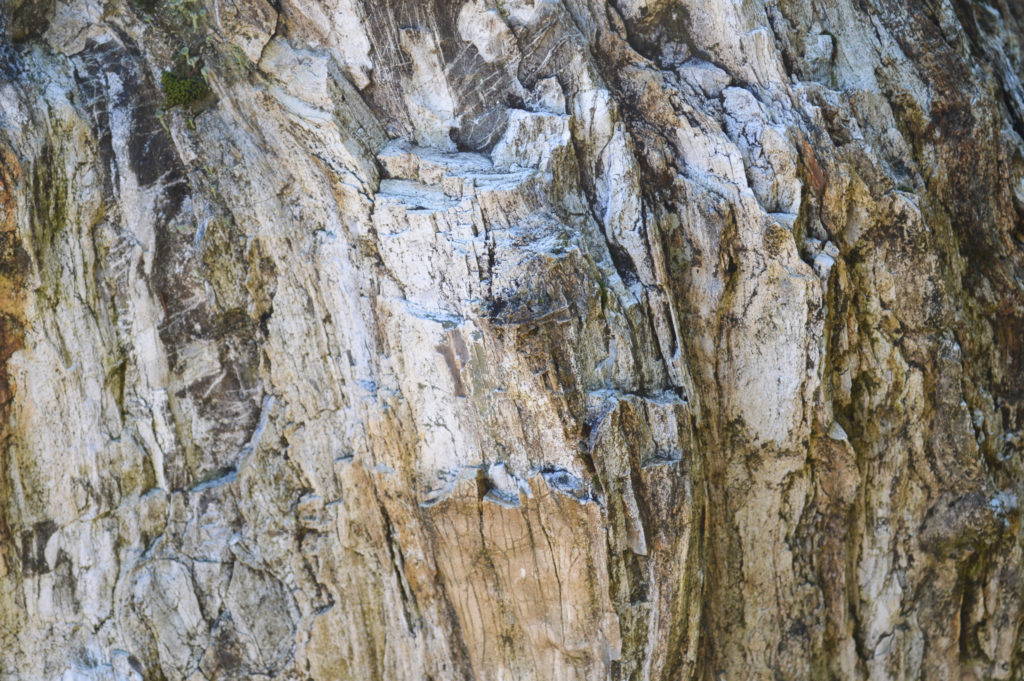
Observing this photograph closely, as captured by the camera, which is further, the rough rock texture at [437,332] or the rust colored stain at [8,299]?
the rough rock texture at [437,332]

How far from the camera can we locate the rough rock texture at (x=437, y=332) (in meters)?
4.57

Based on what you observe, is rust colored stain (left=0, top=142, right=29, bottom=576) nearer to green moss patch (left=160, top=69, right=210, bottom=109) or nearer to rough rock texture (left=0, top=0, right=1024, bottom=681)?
rough rock texture (left=0, top=0, right=1024, bottom=681)

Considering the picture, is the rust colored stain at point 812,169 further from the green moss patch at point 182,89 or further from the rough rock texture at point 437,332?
the green moss patch at point 182,89

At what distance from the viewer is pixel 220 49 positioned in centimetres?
476

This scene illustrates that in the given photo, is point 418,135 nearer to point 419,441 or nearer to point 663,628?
point 419,441

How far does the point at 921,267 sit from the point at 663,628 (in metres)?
2.99

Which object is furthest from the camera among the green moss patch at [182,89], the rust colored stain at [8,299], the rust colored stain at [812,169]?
the rust colored stain at [812,169]

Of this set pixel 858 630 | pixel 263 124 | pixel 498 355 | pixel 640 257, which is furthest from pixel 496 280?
pixel 858 630

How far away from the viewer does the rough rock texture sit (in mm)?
4574

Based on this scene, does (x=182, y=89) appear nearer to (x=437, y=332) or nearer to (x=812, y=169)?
(x=437, y=332)

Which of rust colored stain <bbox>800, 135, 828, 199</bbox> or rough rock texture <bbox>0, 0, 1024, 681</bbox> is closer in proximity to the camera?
rough rock texture <bbox>0, 0, 1024, 681</bbox>

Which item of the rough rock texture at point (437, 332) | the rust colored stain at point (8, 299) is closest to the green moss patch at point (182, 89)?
the rough rock texture at point (437, 332)

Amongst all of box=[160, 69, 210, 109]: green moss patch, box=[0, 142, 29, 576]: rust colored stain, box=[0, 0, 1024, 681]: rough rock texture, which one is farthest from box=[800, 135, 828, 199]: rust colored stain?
box=[0, 142, 29, 576]: rust colored stain

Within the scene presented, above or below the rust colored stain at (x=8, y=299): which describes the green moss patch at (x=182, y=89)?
above
